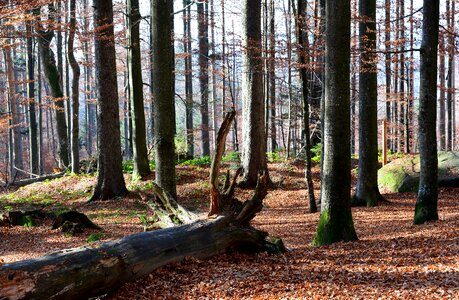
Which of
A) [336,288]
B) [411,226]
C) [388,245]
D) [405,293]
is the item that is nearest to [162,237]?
[336,288]

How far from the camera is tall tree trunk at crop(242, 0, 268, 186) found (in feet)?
49.3

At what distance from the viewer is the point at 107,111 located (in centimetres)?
1378

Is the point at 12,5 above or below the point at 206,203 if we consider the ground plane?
above

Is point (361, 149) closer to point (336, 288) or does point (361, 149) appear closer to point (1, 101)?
point (336, 288)

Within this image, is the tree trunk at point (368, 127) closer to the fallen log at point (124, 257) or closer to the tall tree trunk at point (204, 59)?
the fallen log at point (124, 257)

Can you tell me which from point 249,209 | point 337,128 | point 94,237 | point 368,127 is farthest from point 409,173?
point 94,237

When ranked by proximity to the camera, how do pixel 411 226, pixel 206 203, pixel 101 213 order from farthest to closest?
pixel 206 203, pixel 101 213, pixel 411 226

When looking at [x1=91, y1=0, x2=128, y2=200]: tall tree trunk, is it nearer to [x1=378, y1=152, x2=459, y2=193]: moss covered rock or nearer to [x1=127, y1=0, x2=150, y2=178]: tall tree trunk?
[x1=127, y1=0, x2=150, y2=178]: tall tree trunk

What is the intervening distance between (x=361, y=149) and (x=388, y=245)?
18.3 feet

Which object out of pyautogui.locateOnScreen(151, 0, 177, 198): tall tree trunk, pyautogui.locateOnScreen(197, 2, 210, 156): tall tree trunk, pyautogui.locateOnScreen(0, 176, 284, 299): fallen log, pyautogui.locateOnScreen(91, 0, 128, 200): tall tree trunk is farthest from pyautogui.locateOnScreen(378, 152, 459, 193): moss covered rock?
pyautogui.locateOnScreen(197, 2, 210, 156): tall tree trunk

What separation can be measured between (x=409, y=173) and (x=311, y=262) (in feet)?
32.1

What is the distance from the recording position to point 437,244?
7098mm

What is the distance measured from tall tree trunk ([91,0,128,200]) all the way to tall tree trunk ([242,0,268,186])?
415 centimetres

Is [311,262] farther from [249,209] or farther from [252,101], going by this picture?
[252,101]
